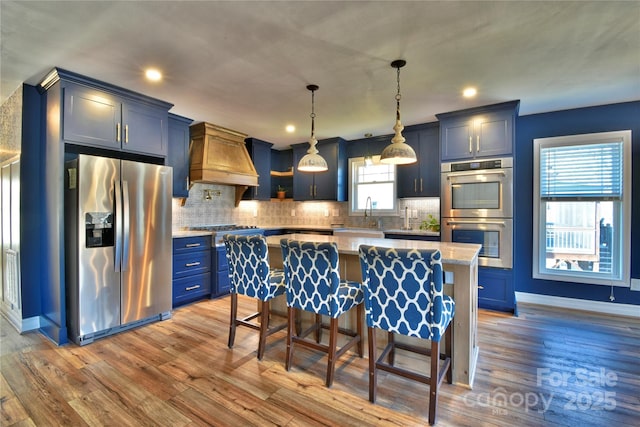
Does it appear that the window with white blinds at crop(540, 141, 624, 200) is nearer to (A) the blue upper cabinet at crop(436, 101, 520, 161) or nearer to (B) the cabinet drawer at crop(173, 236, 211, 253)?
(A) the blue upper cabinet at crop(436, 101, 520, 161)

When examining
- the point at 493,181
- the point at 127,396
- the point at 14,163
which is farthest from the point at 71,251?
the point at 493,181

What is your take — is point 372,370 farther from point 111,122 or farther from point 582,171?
point 582,171

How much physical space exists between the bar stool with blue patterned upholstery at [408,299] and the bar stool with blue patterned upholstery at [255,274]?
2.89 ft

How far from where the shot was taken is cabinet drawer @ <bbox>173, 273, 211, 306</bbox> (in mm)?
3836

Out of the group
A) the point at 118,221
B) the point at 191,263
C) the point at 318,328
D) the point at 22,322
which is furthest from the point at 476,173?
the point at 22,322

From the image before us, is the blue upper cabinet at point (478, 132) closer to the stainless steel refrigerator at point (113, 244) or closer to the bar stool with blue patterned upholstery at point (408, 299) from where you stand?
the bar stool with blue patterned upholstery at point (408, 299)

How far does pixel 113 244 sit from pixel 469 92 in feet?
13.0

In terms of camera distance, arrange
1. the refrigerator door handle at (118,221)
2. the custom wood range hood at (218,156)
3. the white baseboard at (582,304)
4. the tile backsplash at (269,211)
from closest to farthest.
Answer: the refrigerator door handle at (118,221) → the white baseboard at (582,304) → the custom wood range hood at (218,156) → the tile backsplash at (269,211)

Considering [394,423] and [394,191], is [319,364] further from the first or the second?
[394,191]

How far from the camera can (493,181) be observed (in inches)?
146

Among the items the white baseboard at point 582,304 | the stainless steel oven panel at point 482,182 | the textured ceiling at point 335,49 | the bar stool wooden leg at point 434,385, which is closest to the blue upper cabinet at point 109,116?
the textured ceiling at point 335,49

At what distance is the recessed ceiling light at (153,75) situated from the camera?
268 cm

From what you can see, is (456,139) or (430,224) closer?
(456,139)

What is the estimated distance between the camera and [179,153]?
4.16m
